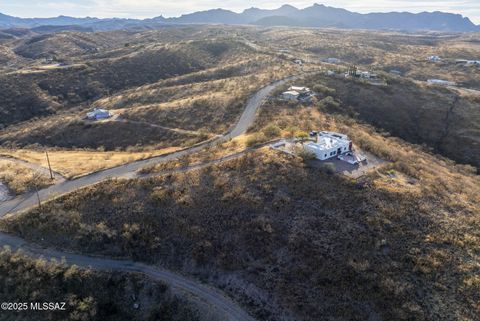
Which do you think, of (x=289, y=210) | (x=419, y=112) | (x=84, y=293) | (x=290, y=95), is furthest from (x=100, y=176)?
(x=419, y=112)

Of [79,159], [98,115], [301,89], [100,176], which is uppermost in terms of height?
[301,89]

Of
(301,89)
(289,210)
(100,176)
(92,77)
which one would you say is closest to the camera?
(289,210)

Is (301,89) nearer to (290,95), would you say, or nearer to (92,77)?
(290,95)

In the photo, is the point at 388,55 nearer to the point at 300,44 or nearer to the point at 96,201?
the point at 300,44

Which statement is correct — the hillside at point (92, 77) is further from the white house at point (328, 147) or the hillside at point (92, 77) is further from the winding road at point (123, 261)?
the white house at point (328, 147)

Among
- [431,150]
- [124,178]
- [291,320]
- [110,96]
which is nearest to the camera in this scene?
[291,320]

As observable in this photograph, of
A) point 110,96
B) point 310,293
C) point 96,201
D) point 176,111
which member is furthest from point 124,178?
point 110,96

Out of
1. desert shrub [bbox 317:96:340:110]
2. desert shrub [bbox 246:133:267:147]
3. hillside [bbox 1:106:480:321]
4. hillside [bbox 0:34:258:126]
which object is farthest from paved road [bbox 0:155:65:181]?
desert shrub [bbox 317:96:340:110]
